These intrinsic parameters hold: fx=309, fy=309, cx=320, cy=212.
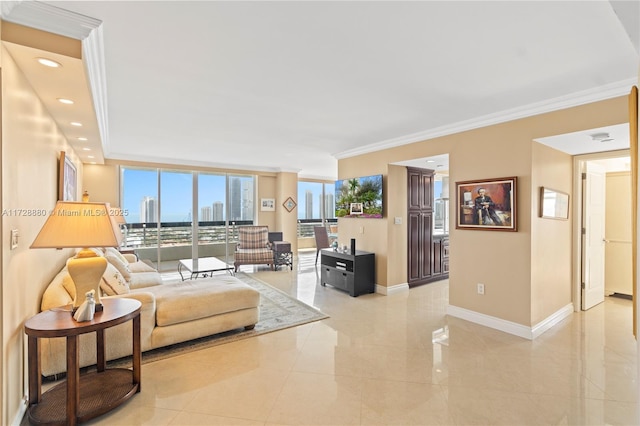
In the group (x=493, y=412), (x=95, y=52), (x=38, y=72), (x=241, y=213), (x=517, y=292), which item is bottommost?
(x=493, y=412)

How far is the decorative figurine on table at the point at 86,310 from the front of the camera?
2.02 meters

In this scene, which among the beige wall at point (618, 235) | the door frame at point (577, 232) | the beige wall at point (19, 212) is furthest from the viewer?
the beige wall at point (618, 235)

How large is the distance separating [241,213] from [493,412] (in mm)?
7095

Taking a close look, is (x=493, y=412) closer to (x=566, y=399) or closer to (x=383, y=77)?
(x=566, y=399)

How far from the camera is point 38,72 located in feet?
6.56

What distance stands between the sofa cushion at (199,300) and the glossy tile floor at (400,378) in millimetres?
372

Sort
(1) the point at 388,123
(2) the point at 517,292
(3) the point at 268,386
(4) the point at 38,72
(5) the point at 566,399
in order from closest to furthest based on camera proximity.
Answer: (4) the point at 38,72
(5) the point at 566,399
(3) the point at 268,386
(2) the point at 517,292
(1) the point at 388,123

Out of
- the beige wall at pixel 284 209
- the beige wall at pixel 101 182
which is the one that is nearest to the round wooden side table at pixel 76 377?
the beige wall at pixel 101 182

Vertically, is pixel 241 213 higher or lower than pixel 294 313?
higher

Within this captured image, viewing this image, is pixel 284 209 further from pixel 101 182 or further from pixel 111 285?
pixel 111 285

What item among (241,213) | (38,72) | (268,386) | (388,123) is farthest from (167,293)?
(241,213)

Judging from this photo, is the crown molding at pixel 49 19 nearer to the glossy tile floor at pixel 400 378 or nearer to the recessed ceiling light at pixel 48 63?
the recessed ceiling light at pixel 48 63

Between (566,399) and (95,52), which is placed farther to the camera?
(566,399)

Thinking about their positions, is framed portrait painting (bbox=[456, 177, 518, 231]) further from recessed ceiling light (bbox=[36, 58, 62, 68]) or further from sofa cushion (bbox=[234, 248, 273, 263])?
sofa cushion (bbox=[234, 248, 273, 263])
